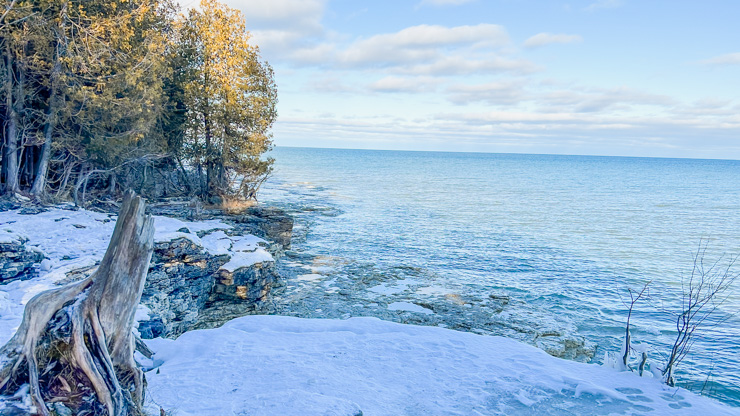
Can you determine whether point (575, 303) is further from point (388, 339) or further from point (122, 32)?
point (122, 32)

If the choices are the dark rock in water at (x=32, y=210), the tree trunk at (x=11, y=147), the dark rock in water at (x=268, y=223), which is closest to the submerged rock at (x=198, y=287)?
the dark rock in water at (x=268, y=223)

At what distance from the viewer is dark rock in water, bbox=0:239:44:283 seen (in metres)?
10.4

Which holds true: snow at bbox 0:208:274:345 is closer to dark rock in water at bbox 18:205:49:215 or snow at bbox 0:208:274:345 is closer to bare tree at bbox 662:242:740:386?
dark rock in water at bbox 18:205:49:215

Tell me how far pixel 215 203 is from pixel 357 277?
1052 centimetres

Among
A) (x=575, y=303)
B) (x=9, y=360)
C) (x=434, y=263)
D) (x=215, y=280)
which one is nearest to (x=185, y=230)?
(x=215, y=280)

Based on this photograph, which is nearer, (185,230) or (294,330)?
(294,330)

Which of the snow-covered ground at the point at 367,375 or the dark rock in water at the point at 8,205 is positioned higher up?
the dark rock in water at the point at 8,205

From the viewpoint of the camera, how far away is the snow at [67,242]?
9.54 m

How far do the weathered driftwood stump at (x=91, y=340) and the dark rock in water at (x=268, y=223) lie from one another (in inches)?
658

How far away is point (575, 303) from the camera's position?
60.6ft

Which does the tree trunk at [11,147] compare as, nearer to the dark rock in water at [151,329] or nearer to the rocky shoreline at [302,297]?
the rocky shoreline at [302,297]

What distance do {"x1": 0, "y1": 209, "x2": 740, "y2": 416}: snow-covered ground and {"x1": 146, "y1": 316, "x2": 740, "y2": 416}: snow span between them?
2 cm

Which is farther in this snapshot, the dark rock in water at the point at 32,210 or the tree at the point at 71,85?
the tree at the point at 71,85

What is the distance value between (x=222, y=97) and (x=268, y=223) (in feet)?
24.6
